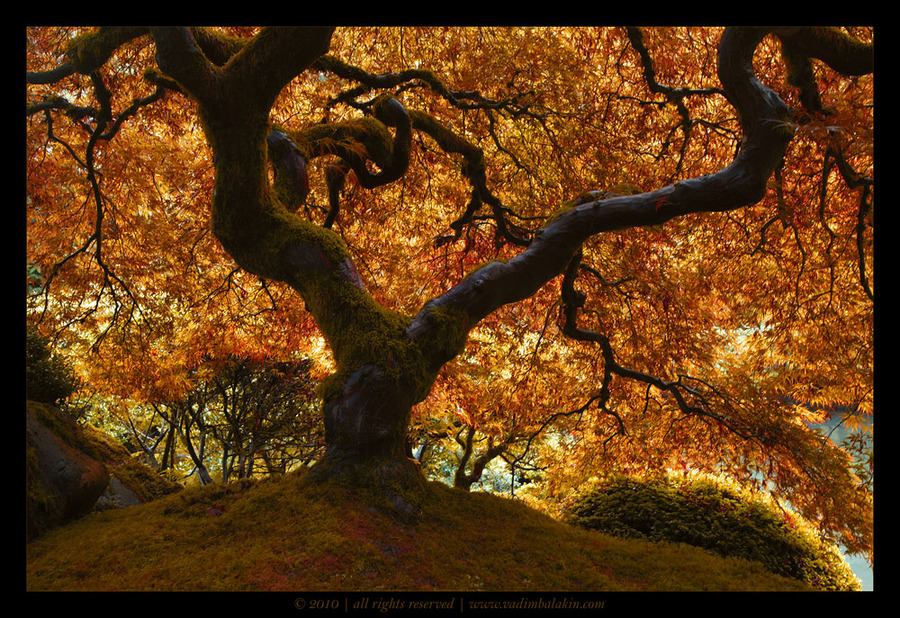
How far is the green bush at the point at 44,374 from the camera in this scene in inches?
130

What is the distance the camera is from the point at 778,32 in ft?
9.24

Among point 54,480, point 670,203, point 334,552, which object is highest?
point 670,203

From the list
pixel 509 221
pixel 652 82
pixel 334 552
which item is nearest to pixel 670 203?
pixel 652 82

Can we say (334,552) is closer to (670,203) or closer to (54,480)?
(54,480)

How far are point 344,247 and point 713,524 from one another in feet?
12.9

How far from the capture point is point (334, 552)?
2150 mm

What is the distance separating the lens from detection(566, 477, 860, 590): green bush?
4.22m

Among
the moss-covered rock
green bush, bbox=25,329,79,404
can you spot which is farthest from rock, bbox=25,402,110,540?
green bush, bbox=25,329,79,404

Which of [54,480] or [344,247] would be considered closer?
[54,480]

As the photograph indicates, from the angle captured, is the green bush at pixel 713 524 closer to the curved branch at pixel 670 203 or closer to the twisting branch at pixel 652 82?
the curved branch at pixel 670 203

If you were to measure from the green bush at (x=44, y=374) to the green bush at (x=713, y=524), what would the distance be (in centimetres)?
438

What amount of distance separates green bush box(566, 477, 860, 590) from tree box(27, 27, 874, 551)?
0.40 metres

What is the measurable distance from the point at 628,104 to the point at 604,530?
4.01 meters
